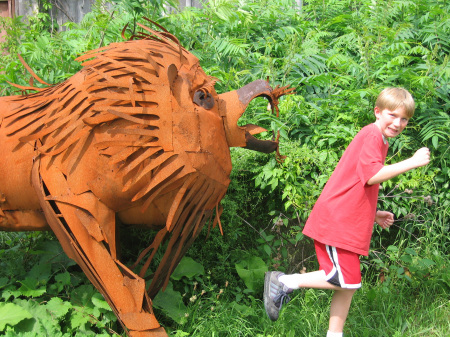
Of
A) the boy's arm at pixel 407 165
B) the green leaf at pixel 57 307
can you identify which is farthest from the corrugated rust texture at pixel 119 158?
the boy's arm at pixel 407 165

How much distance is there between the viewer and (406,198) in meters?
3.54

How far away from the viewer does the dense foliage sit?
9.30 feet

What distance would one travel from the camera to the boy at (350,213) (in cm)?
246

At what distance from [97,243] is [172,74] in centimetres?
90

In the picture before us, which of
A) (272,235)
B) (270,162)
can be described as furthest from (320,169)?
(272,235)

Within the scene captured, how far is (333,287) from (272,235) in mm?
959

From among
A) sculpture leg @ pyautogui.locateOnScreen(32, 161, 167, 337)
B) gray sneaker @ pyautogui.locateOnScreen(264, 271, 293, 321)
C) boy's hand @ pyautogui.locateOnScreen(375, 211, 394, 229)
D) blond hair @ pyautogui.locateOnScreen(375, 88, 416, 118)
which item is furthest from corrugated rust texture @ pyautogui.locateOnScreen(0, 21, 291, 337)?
boy's hand @ pyautogui.locateOnScreen(375, 211, 394, 229)

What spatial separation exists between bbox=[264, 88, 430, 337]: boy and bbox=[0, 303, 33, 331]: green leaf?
1346 millimetres

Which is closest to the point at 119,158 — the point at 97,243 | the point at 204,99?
the point at 97,243

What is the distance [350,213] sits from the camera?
2490mm

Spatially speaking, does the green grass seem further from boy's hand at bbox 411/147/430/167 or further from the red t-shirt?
boy's hand at bbox 411/147/430/167

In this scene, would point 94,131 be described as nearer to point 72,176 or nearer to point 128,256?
point 72,176

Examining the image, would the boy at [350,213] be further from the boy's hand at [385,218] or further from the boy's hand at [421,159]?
the boy's hand at [385,218]

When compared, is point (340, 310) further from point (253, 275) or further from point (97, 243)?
point (97, 243)
